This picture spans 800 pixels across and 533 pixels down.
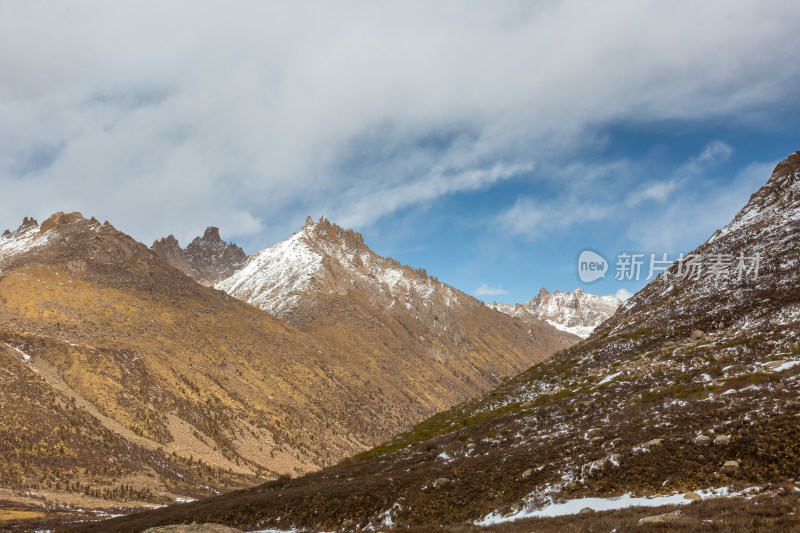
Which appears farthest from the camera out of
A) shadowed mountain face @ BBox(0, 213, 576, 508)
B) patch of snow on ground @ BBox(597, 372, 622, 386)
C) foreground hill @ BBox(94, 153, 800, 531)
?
shadowed mountain face @ BBox(0, 213, 576, 508)

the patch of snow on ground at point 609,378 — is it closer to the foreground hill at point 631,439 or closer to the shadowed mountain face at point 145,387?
the foreground hill at point 631,439

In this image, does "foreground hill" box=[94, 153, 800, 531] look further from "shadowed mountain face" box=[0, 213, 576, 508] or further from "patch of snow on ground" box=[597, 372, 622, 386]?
"shadowed mountain face" box=[0, 213, 576, 508]

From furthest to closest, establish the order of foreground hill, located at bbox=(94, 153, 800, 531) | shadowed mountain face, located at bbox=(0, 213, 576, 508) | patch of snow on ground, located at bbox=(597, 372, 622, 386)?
1. shadowed mountain face, located at bbox=(0, 213, 576, 508)
2. patch of snow on ground, located at bbox=(597, 372, 622, 386)
3. foreground hill, located at bbox=(94, 153, 800, 531)

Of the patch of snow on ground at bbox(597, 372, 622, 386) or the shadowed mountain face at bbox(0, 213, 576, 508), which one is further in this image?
the shadowed mountain face at bbox(0, 213, 576, 508)

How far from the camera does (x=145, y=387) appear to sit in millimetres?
114250

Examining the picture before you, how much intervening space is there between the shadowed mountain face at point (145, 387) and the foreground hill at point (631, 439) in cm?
3842

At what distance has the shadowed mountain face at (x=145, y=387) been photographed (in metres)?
82.1

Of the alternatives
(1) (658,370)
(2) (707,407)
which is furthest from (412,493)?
(1) (658,370)

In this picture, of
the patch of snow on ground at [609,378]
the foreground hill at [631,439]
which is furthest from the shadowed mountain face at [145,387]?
the patch of snow on ground at [609,378]

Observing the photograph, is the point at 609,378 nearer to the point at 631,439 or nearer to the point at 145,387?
the point at 631,439

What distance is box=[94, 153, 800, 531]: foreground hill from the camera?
2467cm

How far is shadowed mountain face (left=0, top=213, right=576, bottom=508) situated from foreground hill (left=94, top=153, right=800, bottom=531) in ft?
126

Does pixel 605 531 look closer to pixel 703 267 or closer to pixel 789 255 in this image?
pixel 789 255

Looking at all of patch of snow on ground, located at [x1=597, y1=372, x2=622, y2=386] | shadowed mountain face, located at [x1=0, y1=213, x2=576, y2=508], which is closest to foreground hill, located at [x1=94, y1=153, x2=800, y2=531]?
patch of snow on ground, located at [x1=597, y1=372, x2=622, y2=386]
